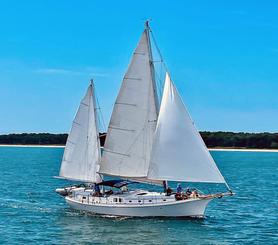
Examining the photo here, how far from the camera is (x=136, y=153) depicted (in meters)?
51.9

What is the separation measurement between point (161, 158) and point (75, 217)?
31.5 feet

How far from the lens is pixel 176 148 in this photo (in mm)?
48750

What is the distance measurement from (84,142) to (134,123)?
327 inches

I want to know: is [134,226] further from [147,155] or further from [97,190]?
[97,190]

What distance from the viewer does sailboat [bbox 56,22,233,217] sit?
48.1m

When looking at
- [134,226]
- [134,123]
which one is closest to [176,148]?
[134,123]

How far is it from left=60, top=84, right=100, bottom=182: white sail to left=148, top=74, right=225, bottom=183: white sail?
10120 millimetres

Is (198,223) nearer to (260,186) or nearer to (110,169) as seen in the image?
(110,169)

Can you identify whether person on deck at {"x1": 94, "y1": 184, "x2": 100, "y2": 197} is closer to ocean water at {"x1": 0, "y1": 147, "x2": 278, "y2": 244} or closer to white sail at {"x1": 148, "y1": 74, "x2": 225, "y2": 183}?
ocean water at {"x1": 0, "y1": 147, "x2": 278, "y2": 244}

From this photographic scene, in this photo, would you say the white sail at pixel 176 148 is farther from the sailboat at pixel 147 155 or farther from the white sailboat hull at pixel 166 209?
the white sailboat hull at pixel 166 209

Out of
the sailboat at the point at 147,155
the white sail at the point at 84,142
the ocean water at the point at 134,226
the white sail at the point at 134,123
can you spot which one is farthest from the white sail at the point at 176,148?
the white sail at the point at 84,142

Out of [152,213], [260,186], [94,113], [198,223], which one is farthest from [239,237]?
[260,186]

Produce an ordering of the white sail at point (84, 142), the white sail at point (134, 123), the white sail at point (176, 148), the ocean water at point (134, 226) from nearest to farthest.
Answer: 1. the ocean water at point (134, 226)
2. the white sail at point (176, 148)
3. the white sail at point (134, 123)
4. the white sail at point (84, 142)

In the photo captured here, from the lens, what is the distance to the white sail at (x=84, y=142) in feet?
189
